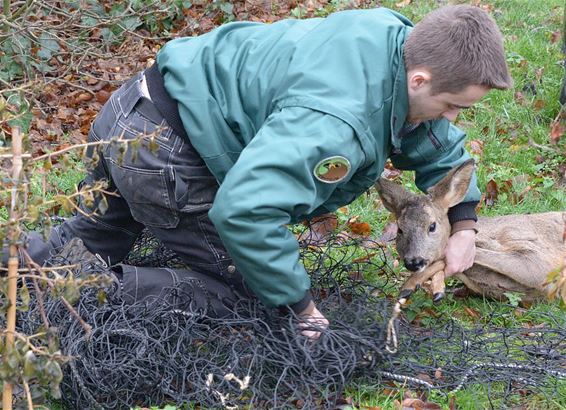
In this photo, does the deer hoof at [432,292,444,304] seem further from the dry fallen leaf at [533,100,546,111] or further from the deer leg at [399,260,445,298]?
the dry fallen leaf at [533,100,546,111]

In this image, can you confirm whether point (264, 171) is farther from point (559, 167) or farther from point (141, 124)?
point (559, 167)

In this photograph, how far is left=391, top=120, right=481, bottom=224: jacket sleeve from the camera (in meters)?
4.24

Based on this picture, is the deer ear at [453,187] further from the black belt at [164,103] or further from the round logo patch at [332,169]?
the black belt at [164,103]

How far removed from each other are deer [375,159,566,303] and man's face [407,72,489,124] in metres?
0.60

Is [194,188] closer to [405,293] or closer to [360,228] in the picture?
[405,293]

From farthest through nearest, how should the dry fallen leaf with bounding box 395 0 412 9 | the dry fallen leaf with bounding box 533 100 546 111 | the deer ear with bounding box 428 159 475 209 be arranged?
the dry fallen leaf with bounding box 395 0 412 9 < the dry fallen leaf with bounding box 533 100 546 111 < the deer ear with bounding box 428 159 475 209

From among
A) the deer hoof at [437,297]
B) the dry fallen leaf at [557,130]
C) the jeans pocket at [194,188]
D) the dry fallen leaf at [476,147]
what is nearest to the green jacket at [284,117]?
the jeans pocket at [194,188]

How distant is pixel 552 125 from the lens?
237 inches

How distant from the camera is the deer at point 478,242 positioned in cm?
432

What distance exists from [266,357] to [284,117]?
0.90m

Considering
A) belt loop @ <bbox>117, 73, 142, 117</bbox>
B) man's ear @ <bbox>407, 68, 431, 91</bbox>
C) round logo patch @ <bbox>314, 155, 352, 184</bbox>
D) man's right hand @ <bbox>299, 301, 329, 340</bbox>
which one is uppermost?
man's ear @ <bbox>407, 68, 431, 91</bbox>

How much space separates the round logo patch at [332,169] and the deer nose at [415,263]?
98 centimetres

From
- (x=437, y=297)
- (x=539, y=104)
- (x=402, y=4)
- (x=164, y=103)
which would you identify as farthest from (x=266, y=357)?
(x=402, y=4)

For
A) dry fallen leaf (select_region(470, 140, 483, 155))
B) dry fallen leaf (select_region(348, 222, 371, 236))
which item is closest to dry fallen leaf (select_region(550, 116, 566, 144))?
dry fallen leaf (select_region(470, 140, 483, 155))
